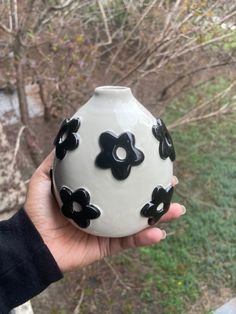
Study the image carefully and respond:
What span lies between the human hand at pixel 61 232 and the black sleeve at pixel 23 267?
36mm

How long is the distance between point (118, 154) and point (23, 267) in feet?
1.07

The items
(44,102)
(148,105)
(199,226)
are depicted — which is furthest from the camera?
(148,105)

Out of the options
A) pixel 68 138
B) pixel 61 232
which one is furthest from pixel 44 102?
pixel 68 138

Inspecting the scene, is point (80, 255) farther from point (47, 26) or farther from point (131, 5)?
point (131, 5)

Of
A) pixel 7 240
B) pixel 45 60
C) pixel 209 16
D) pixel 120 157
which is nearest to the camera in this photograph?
pixel 120 157

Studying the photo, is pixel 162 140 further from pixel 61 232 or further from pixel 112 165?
pixel 61 232

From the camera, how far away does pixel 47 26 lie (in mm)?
2119

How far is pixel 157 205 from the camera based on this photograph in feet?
2.86

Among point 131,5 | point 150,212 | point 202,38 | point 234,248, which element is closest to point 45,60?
point 131,5

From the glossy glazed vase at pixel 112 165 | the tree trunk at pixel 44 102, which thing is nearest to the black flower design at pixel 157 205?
the glossy glazed vase at pixel 112 165

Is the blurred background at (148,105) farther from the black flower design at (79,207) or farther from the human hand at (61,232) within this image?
the black flower design at (79,207)

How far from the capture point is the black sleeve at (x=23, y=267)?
926mm

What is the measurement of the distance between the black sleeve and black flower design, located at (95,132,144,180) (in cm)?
26

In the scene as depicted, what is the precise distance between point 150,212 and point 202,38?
1341 millimetres
